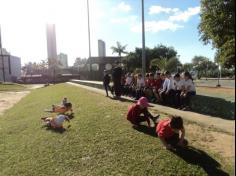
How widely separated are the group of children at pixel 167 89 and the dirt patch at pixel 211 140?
3.13 metres

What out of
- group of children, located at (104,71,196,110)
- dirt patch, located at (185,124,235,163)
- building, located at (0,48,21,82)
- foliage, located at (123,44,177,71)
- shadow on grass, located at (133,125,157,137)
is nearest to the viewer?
dirt patch, located at (185,124,235,163)

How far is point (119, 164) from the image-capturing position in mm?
6914

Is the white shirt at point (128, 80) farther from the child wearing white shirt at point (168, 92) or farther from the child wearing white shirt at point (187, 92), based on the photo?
the child wearing white shirt at point (187, 92)

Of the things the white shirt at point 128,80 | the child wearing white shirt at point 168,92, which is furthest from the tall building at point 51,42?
the child wearing white shirt at point 168,92

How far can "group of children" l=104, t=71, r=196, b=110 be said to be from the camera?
1204 centimetres

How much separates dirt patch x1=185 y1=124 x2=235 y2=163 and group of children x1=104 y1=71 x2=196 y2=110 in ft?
10.3

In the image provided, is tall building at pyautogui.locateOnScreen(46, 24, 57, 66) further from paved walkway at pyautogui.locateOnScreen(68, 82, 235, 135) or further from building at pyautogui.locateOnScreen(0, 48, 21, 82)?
paved walkway at pyautogui.locateOnScreen(68, 82, 235, 135)

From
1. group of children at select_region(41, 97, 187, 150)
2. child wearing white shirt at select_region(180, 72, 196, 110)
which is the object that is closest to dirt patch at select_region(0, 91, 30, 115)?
group of children at select_region(41, 97, 187, 150)

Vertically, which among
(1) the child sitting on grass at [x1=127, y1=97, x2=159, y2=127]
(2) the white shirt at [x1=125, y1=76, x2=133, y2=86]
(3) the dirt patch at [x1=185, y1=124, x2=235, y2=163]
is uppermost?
(2) the white shirt at [x1=125, y1=76, x2=133, y2=86]

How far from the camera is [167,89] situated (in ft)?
42.5

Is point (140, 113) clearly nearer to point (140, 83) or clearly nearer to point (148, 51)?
point (140, 83)

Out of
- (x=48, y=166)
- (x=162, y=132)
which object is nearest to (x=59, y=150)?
(x=48, y=166)

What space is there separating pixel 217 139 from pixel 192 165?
5.38 feet

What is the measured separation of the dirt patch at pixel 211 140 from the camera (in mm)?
7017
